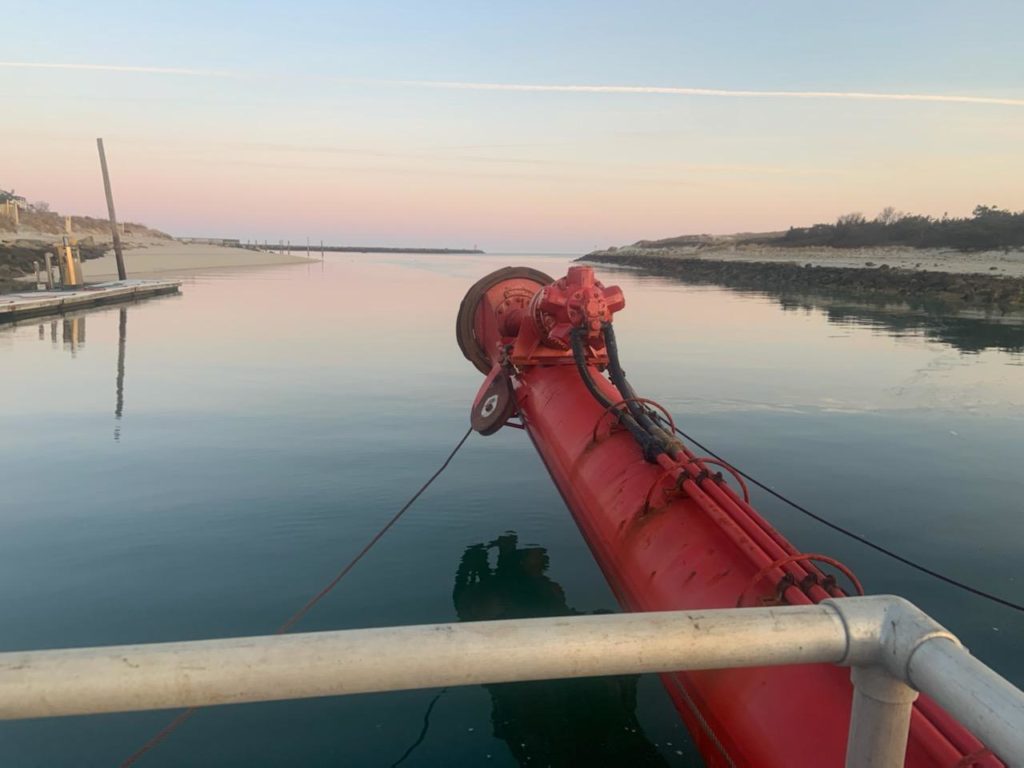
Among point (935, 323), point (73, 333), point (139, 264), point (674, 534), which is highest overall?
point (139, 264)

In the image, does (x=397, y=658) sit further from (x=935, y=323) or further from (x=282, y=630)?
(x=935, y=323)

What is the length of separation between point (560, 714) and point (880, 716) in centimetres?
331

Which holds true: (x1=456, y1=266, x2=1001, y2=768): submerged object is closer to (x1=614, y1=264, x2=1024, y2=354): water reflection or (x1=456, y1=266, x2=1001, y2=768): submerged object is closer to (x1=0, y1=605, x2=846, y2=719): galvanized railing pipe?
(x1=0, y1=605, x2=846, y2=719): galvanized railing pipe

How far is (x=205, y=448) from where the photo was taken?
9359mm

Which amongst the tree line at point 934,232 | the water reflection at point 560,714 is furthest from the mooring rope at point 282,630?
the tree line at point 934,232

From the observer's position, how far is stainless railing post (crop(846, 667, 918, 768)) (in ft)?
4.85

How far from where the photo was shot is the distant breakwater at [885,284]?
1300 inches

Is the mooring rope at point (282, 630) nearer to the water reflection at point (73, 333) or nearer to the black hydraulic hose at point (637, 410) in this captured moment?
the black hydraulic hose at point (637, 410)

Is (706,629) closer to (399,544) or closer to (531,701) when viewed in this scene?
(531,701)

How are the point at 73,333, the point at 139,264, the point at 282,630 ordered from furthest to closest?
the point at 139,264 → the point at 73,333 → the point at 282,630

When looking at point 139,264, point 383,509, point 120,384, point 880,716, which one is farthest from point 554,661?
point 139,264

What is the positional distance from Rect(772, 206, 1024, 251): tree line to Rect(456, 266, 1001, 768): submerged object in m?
62.9

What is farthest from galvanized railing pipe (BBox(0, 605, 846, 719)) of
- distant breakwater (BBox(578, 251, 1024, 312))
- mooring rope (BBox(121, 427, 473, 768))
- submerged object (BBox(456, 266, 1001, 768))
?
distant breakwater (BBox(578, 251, 1024, 312))

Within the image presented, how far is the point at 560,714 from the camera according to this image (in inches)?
174
